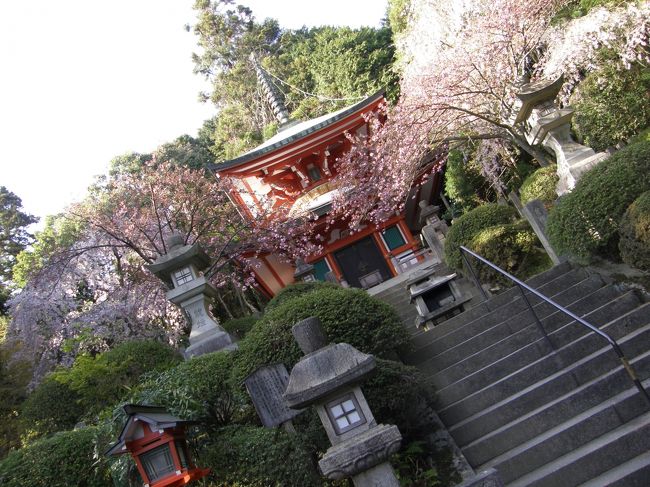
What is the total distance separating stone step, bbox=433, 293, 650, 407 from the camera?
16.4ft

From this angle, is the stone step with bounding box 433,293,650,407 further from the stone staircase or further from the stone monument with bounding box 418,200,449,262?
the stone monument with bounding box 418,200,449,262

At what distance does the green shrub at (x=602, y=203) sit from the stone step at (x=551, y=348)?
2.35 feet

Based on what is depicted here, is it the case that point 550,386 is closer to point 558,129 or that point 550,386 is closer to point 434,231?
point 558,129

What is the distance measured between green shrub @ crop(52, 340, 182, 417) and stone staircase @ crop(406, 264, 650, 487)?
4320 millimetres

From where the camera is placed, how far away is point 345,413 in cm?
352

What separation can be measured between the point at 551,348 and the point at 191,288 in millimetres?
6153

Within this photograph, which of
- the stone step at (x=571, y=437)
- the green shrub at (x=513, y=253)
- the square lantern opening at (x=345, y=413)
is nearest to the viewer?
the square lantern opening at (x=345, y=413)

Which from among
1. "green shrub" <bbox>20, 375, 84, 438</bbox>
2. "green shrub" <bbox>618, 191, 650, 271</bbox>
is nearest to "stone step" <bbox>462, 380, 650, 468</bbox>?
"green shrub" <bbox>618, 191, 650, 271</bbox>

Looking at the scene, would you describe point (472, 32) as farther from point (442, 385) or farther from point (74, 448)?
point (74, 448)

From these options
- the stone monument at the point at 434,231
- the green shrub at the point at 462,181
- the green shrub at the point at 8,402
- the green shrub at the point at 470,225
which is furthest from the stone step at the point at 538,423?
the green shrub at the point at 462,181

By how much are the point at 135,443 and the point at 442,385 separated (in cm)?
327

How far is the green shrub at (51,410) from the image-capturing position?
848cm

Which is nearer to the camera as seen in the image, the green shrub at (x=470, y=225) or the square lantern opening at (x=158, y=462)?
the square lantern opening at (x=158, y=462)

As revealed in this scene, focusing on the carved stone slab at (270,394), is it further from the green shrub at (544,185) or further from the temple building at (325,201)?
the temple building at (325,201)
